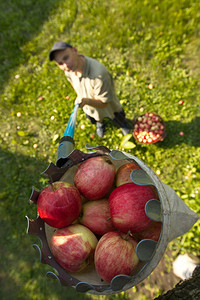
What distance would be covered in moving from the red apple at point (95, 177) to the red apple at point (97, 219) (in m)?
0.08

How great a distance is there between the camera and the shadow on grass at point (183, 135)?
304cm

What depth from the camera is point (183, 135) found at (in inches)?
121

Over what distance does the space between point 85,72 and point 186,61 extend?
2.17 meters

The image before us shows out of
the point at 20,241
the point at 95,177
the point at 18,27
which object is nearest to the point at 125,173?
the point at 95,177

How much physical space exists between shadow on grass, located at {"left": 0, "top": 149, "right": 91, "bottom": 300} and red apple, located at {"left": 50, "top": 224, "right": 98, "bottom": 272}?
6.28ft

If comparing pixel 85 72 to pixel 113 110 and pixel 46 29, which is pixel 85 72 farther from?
pixel 46 29

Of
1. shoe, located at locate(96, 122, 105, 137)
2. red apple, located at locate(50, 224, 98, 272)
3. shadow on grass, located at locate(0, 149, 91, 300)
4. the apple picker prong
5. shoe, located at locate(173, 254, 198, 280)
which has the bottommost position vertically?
shoe, located at locate(173, 254, 198, 280)

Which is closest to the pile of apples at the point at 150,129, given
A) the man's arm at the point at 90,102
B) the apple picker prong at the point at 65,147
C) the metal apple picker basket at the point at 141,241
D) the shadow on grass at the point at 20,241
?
the man's arm at the point at 90,102

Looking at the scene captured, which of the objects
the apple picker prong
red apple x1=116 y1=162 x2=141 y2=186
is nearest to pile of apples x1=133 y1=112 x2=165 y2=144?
the apple picker prong

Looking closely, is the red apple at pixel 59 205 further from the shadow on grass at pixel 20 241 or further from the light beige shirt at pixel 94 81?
the shadow on grass at pixel 20 241

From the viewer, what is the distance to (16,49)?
4426mm

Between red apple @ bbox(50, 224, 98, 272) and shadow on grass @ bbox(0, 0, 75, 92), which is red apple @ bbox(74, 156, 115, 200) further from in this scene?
shadow on grass @ bbox(0, 0, 75, 92)

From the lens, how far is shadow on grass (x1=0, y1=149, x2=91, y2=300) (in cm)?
292

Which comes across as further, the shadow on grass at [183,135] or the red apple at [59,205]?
the shadow on grass at [183,135]
